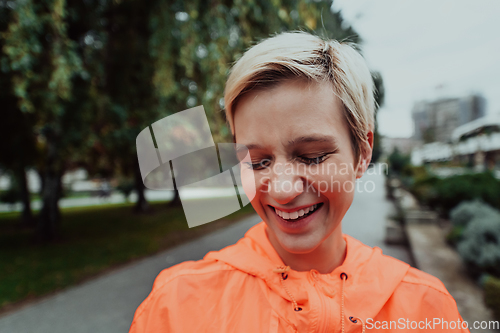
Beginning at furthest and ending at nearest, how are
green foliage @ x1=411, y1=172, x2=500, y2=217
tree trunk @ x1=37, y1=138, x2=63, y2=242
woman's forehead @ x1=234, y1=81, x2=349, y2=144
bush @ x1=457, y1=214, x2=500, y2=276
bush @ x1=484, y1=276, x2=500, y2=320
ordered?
tree trunk @ x1=37, y1=138, x2=63, y2=242
green foliage @ x1=411, y1=172, x2=500, y2=217
bush @ x1=457, y1=214, x2=500, y2=276
bush @ x1=484, y1=276, x2=500, y2=320
woman's forehead @ x1=234, y1=81, x2=349, y2=144

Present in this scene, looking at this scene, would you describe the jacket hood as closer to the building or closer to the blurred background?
the blurred background

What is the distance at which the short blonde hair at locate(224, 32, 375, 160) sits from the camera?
2.97ft

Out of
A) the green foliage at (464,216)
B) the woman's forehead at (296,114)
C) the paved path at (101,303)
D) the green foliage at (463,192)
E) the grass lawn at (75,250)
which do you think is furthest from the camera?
the green foliage at (463,192)

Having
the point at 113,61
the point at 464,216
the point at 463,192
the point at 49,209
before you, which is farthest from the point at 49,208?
the point at 463,192

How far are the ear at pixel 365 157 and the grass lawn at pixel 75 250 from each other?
1.85m

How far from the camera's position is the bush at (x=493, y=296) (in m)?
2.75

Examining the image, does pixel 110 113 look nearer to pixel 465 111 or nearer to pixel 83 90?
pixel 83 90

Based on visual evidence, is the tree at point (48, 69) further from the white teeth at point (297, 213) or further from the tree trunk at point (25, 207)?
the tree trunk at point (25, 207)

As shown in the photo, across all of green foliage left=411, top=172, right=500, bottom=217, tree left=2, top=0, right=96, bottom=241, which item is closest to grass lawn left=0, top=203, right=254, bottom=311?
tree left=2, top=0, right=96, bottom=241

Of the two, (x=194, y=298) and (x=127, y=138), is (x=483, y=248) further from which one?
(x=127, y=138)

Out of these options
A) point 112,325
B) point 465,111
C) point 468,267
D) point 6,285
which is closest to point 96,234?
point 6,285

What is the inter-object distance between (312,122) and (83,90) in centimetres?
587

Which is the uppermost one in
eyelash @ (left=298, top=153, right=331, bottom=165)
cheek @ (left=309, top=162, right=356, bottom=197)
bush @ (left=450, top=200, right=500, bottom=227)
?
eyelash @ (left=298, top=153, right=331, bottom=165)

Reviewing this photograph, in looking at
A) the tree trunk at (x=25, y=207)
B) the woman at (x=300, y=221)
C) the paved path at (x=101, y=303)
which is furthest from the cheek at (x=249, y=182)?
the tree trunk at (x=25, y=207)
